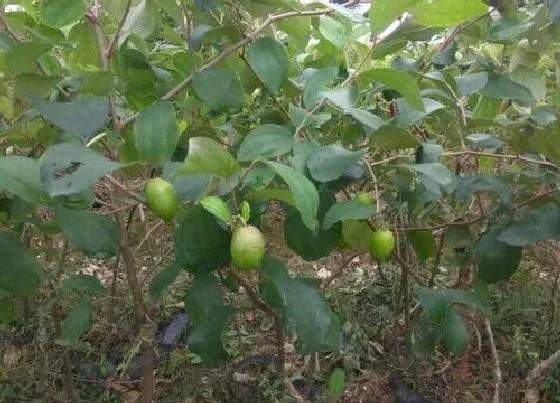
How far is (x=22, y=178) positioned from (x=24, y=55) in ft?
0.90

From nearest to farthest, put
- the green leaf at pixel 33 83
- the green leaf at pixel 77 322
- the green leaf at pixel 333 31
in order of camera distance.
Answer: the green leaf at pixel 33 83, the green leaf at pixel 333 31, the green leaf at pixel 77 322

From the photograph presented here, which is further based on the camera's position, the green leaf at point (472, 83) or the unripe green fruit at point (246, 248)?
the green leaf at point (472, 83)

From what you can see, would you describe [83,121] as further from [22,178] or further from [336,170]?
[336,170]

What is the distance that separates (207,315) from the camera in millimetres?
1072

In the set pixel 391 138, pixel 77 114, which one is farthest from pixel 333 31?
pixel 77 114

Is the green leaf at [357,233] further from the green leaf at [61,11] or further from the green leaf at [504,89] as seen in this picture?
the green leaf at [61,11]

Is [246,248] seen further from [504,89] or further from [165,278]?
[504,89]

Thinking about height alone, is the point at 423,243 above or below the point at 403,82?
below

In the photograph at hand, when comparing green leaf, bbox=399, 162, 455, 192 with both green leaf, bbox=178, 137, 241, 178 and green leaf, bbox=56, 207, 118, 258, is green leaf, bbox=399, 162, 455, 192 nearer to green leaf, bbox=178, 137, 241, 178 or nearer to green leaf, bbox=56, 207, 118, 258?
green leaf, bbox=178, 137, 241, 178

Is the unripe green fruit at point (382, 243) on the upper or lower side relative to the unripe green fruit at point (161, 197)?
lower

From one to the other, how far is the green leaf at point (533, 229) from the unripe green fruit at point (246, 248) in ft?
1.98

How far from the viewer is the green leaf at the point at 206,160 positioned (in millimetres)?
741

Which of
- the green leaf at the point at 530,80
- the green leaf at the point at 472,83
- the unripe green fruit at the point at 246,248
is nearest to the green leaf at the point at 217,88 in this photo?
the unripe green fruit at the point at 246,248

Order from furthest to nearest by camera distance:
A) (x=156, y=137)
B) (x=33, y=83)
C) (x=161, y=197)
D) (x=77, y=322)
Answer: (x=77, y=322), (x=33, y=83), (x=156, y=137), (x=161, y=197)
